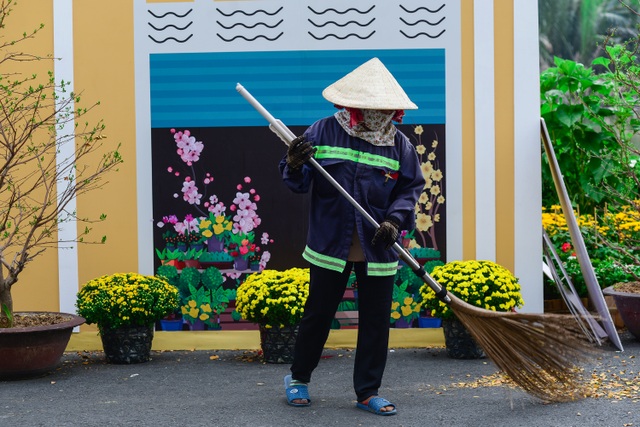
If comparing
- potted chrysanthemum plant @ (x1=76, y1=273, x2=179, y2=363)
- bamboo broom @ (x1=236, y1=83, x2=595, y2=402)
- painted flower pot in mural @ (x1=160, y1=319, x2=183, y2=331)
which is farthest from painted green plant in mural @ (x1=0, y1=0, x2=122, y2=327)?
bamboo broom @ (x1=236, y1=83, x2=595, y2=402)

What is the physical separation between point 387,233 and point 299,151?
65 centimetres

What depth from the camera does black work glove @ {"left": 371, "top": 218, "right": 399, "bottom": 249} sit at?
5.19m

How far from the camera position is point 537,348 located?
5.34 meters

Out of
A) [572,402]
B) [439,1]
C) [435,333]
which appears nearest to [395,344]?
[435,333]

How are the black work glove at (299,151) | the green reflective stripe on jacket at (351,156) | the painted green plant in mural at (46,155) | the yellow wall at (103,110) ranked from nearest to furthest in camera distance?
the black work glove at (299,151) < the green reflective stripe on jacket at (351,156) < the painted green plant in mural at (46,155) < the yellow wall at (103,110)

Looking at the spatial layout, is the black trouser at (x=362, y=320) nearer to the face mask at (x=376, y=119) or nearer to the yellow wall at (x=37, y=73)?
the face mask at (x=376, y=119)

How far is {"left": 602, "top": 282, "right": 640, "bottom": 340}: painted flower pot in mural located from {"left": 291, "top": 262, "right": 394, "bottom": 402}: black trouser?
109 inches

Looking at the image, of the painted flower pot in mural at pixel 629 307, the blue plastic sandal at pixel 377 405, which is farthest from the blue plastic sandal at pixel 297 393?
the painted flower pot in mural at pixel 629 307

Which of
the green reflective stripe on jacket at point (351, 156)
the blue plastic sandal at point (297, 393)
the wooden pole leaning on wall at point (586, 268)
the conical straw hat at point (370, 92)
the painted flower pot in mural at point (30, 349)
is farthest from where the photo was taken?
the wooden pole leaning on wall at point (586, 268)

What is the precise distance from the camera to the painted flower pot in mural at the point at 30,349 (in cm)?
643

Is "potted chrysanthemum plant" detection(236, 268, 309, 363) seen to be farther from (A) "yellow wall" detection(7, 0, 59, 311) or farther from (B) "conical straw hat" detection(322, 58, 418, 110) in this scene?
(B) "conical straw hat" detection(322, 58, 418, 110)

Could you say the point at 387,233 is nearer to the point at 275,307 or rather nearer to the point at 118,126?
the point at 275,307

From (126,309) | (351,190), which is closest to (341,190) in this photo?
(351,190)

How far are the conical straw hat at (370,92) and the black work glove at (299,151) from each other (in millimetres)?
331
